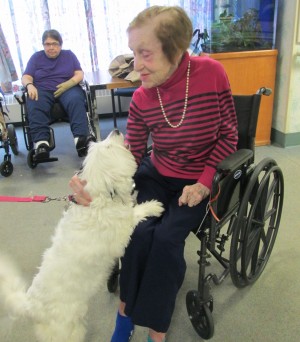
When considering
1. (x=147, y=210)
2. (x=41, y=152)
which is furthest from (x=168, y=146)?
(x=41, y=152)

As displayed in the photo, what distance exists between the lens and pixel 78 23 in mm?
3846

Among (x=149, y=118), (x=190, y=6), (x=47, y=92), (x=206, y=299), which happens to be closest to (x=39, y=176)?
(x=47, y=92)

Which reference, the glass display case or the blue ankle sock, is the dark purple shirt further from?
the blue ankle sock

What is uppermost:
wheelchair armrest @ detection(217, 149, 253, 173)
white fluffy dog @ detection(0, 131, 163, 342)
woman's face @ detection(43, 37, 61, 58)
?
woman's face @ detection(43, 37, 61, 58)

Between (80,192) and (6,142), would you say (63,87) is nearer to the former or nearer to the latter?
(6,142)

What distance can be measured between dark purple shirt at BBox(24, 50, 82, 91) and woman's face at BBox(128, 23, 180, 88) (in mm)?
2039

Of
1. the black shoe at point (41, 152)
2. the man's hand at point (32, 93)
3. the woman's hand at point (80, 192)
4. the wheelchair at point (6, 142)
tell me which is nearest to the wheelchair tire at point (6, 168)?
the wheelchair at point (6, 142)

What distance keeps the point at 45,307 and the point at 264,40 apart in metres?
2.85

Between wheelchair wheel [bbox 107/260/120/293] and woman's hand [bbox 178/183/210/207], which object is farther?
wheelchair wheel [bbox 107/260/120/293]

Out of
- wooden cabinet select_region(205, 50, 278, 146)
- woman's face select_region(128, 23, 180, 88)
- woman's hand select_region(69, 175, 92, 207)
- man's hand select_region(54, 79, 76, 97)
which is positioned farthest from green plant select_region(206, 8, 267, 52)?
woman's hand select_region(69, 175, 92, 207)

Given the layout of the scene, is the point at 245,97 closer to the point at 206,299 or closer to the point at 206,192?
the point at 206,192

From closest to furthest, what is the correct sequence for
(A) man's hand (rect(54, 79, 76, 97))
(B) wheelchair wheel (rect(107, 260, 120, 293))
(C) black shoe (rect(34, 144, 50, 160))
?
(B) wheelchair wheel (rect(107, 260, 120, 293)), (C) black shoe (rect(34, 144, 50, 160)), (A) man's hand (rect(54, 79, 76, 97))

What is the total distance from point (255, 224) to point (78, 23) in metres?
3.31

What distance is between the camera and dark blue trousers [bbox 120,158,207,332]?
3.83 feet
